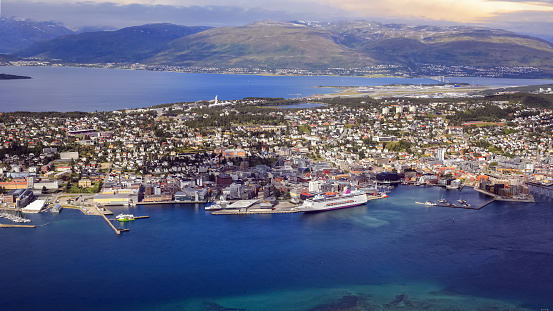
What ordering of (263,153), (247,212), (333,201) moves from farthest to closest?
(263,153), (333,201), (247,212)

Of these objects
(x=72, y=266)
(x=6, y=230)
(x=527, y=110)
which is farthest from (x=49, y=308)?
(x=527, y=110)

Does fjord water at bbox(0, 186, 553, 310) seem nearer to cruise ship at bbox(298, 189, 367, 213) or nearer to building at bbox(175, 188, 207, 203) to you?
cruise ship at bbox(298, 189, 367, 213)

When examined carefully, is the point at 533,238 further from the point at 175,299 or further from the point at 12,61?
the point at 12,61

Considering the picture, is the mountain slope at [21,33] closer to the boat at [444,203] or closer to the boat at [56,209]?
the boat at [56,209]

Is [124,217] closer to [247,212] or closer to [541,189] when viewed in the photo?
[247,212]

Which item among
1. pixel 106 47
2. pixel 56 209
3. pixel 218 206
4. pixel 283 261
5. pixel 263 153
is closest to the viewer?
pixel 283 261

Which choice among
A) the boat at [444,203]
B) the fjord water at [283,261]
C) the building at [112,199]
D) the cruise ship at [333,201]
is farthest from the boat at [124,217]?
the boat at [444,203]

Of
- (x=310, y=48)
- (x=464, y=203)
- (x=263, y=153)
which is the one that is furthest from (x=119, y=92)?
(x=310, y=48)
